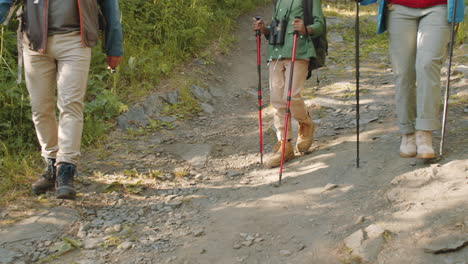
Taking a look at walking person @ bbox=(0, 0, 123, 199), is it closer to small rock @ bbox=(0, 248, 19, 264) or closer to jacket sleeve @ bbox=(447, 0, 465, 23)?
small rock @ bbox=(0, 248, 19, 264)

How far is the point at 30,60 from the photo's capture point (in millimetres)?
4355

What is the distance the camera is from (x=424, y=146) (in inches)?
174

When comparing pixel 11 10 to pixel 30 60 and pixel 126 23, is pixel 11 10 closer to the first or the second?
pixel 30 60

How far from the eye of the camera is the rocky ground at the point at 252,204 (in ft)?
11.4

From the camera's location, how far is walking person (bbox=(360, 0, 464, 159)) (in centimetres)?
425

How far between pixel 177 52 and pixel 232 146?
360 centimetres

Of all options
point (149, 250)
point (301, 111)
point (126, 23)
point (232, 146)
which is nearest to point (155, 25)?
point (126, 23)

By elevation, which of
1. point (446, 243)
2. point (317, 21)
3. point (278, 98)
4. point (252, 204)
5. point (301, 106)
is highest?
point (317, 21)

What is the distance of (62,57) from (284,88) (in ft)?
7.64

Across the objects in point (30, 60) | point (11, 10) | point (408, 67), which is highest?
point (11, 10)

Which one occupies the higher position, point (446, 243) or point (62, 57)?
point (62, 57)

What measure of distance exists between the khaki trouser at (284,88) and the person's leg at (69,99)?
2013 millimetres

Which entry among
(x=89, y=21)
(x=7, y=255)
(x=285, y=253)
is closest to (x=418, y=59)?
(x=285, y=253)

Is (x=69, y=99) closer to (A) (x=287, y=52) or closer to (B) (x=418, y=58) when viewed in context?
(A) (x=287, y=52)
